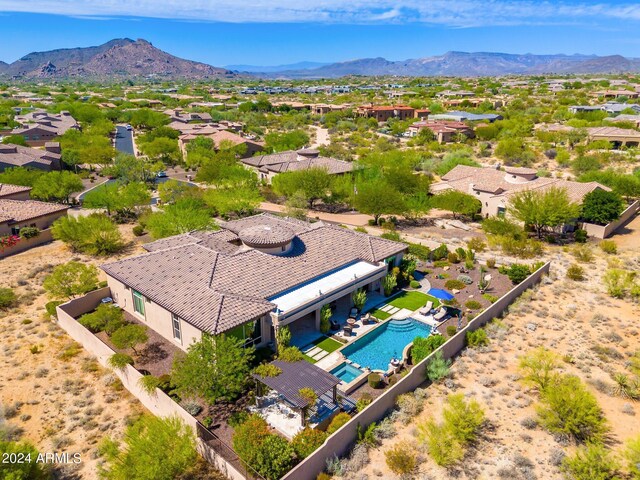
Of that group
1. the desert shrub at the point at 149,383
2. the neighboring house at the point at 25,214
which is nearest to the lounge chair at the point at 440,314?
the desert shrub at the point at 149,383

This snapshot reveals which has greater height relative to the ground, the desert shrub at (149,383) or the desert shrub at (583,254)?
the desert shrub at (149,383)

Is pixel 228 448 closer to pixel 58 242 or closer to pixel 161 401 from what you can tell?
pixel 161 401

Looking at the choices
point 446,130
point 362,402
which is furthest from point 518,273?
point 446,130

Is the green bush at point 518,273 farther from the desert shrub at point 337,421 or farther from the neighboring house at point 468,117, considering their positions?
the neighboring house at point 468,117

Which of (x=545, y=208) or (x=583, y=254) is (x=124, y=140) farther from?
(x=583, y=254)

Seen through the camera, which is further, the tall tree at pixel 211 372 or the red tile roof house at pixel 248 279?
the red tile roof house at pixel 248 279

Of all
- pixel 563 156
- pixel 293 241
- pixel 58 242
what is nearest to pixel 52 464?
pixel 293 241

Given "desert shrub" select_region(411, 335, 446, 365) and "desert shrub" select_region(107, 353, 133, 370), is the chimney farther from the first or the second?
"desert shrub" select_region(411, 335, 446, 365)

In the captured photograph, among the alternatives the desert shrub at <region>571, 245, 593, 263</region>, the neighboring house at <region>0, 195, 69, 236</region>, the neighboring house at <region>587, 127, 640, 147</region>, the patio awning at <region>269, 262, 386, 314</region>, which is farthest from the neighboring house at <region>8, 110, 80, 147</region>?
the neighboring house at <region>587, 127, 640, 147</region>
